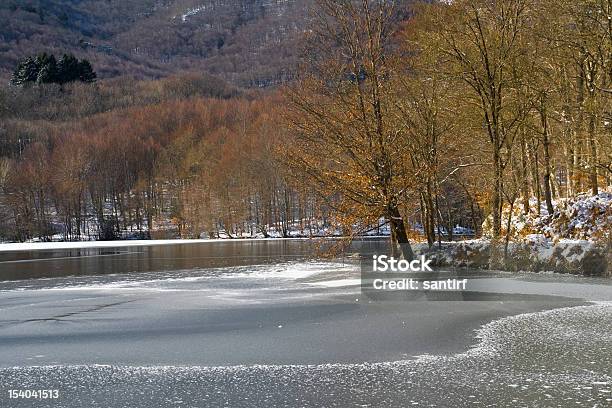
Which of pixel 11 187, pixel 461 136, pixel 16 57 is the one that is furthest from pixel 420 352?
pixel 16 57

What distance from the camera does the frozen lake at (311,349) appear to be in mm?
5188

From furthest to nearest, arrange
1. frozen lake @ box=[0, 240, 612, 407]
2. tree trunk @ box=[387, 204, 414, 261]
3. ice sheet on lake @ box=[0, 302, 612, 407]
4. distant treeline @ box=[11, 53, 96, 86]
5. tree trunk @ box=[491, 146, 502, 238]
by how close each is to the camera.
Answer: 1. distant treeline @ box=[11, 53, 96, 86]
2. tree trunk @ box=[491, 146, 502, 238]
3. tree trunk @ box=[387, 204, 414, 261]
4. frozen lake @ box=[0, 240, 612, 407]
5. ice sheet on lake @ box=[0, 302, 612, 407]

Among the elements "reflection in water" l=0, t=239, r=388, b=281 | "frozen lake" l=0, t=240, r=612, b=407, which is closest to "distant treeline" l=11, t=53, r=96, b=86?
"reflection in water" l=0, t=239, r=388, b=281

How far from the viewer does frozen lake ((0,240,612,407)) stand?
17.0ft

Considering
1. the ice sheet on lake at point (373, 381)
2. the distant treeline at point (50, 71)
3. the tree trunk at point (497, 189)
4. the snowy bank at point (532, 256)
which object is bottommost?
the ice sheet on lake at point (373, 381)

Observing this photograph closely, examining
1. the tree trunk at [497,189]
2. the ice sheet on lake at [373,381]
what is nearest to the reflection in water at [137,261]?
the tree trunk at [497,189]

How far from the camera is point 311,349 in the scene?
6840 millimetres

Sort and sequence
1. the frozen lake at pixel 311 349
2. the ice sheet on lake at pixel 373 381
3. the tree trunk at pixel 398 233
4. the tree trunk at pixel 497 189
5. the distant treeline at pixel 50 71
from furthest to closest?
the distant treeline at pixel 50 71
the tree trunk at pixel 497 189
the tree trunk at pixel 398 233
the frozen lake at pixel 311 349
the ice sheet on lake at pixel 373 381

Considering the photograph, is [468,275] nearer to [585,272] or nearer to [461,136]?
[585,272]

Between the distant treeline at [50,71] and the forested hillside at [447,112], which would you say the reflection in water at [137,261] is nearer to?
the forested hillside at [447,112]

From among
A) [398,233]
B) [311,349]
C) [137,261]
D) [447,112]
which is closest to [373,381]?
[311,349]

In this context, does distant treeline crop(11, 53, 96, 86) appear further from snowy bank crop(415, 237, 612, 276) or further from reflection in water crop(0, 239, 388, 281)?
snowy bank crop(415, 237, 612, 276)

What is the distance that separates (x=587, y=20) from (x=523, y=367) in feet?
41.7

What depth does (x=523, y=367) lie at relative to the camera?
232 inches
